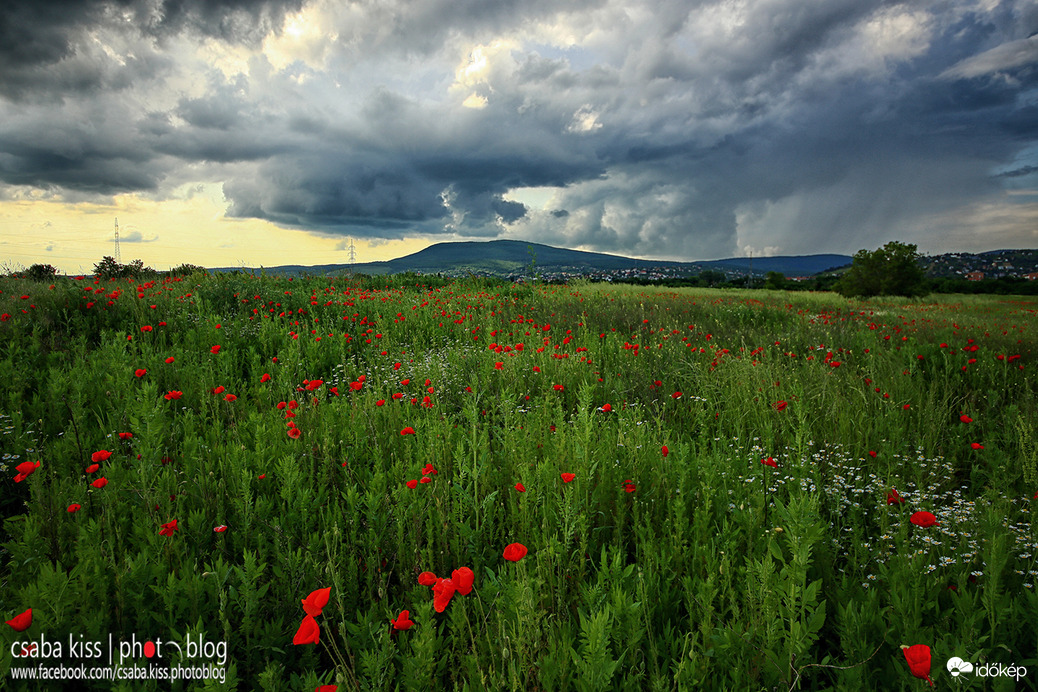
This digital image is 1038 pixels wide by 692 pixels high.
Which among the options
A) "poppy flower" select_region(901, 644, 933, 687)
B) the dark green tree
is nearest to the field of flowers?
"poppy flower" select_region(901, 644, 933, 687)

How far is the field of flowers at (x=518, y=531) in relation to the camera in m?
1.53

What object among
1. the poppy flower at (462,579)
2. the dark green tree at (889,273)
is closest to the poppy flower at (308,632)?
the poppy flower at (462,579)

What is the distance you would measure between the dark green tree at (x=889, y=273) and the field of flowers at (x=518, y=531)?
35.4 meters

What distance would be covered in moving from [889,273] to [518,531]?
A: 41.7 metres

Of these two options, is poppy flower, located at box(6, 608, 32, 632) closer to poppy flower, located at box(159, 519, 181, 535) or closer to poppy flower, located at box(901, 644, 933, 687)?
poppy flower, located at box(159, 519, 181, 535)

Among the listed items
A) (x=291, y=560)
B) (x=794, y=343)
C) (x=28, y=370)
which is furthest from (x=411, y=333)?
(x=794, y=343)

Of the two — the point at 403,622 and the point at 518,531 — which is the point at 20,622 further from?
the point at 518,531

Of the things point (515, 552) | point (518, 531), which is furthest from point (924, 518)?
point (518, 531)

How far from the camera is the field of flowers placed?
1530 millimetres

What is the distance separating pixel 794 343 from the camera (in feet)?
24.5

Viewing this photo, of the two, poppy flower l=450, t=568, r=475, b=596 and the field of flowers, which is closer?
poppy flower l=450, t=568, r=475, b=596

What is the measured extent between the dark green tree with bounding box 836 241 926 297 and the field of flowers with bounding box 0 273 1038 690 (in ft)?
116

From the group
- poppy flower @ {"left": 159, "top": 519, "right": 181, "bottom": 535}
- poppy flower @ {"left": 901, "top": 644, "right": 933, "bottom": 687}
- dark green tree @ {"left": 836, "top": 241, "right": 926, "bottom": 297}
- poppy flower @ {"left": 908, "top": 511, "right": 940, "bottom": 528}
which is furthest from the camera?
dark green tree @ {"left": 836, "top": 241, "right": 926, "bottom": 297}

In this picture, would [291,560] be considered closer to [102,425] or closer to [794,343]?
[102,425]
